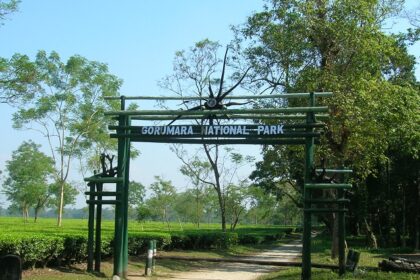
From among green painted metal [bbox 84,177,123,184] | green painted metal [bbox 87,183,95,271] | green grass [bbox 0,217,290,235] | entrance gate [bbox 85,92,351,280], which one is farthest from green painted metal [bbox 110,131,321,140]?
green grass [bbox 0,217,290,235]

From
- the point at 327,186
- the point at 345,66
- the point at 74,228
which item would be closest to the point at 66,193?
the point at 74,228

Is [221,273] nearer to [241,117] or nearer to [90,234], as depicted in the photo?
[90,234]

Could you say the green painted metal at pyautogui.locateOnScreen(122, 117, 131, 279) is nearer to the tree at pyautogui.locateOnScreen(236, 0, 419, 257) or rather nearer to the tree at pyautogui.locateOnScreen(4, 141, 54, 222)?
the tree at pyautogui.locateOnScreen(236, 0, 419, 257)

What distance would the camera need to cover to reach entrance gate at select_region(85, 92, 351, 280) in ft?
31.5

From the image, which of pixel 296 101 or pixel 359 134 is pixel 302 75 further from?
pixel 359 134

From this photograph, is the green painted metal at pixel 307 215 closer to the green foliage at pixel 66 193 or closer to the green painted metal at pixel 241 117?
the green painted metal at pixel 241 117

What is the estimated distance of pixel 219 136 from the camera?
10.0m

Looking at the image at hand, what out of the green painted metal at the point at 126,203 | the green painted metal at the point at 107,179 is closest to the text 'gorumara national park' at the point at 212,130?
the green painted metal at the point at 126,203

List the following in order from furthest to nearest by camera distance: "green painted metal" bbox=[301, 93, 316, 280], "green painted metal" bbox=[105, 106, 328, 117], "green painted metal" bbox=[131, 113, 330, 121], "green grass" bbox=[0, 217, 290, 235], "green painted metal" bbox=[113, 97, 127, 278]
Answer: "green grass" bbox=[0, 217, 290, 235] → "green painted metal" bbox=[113, 97, 127, 278] → "green painted metal" bbox=[131, 113, 330, 121] → "green painted metal" bbox=[105, 106, 328, 117] → "green painted metal" bbox=[301, 93, 316, 280]

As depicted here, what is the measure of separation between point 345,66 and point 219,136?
8.59 m

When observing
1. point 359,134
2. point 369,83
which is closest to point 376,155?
point 359,134

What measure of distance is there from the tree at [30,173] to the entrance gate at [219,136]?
37.7 m

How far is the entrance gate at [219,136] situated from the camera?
31.5 feet

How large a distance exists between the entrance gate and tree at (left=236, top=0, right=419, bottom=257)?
240 inches
